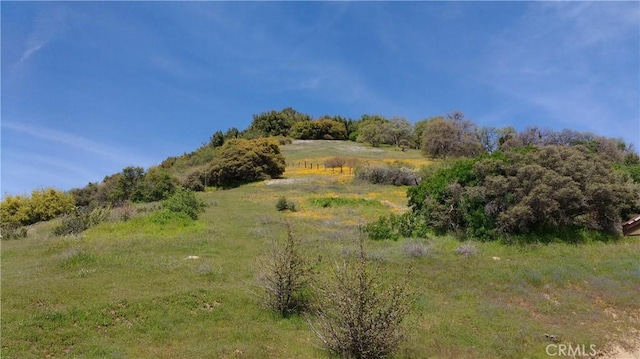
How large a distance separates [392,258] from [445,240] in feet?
16.8

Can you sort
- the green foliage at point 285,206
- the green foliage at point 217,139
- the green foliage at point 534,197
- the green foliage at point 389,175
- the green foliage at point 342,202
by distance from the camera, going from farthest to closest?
the green foliage at point 217,139 → the green foliage at point 389,175 → the green foliage at point 342,202 → the green foliage at point 285,206 → the green foliage at point 534,197

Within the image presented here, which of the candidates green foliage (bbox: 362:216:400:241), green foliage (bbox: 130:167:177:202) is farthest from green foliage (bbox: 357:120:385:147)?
green foliage (bbox: 362:216:400:241)

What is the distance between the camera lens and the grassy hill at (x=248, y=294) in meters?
12.6

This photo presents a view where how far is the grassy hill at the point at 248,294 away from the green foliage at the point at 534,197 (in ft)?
5.21

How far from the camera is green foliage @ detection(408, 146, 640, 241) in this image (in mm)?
23453

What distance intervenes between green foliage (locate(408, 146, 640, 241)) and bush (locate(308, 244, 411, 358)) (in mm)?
14370

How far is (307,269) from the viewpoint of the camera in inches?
601

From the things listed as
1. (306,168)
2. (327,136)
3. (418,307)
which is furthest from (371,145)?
(418,307)

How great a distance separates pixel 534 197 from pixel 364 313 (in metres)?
15.8

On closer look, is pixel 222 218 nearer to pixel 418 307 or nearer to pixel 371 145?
pixel 418 307

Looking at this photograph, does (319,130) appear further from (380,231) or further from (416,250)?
(416,250)

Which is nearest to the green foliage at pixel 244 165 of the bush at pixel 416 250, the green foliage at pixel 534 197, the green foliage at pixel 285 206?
the green foliage at pixel 285 206

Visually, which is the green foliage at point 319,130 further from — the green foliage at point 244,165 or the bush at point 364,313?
the bush at point 364,313

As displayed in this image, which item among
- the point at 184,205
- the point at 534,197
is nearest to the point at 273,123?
the point at 184,205
